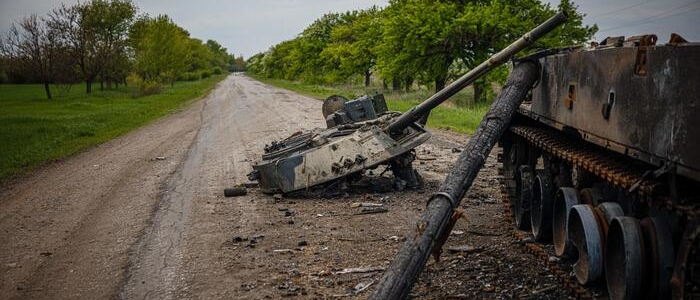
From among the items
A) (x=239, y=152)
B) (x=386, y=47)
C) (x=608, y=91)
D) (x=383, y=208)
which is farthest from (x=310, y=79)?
(x=608, y=91)

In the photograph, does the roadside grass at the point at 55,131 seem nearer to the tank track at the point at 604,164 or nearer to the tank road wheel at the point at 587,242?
the tank track at the point at 604,164

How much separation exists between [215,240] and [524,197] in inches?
147

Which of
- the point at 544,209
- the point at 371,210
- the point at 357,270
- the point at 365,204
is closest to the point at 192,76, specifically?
the point at 365,204

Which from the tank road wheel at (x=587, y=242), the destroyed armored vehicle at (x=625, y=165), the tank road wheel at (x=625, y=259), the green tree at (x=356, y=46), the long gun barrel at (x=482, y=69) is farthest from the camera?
the green tree at (x=356, y=46)

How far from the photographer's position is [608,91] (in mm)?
5312

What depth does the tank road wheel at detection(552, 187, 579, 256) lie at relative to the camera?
261 inches

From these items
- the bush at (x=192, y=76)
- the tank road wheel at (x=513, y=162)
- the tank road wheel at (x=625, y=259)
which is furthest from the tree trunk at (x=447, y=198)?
the bush at (x=192, y=76)

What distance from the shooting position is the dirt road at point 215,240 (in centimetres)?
656

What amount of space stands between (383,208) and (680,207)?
6.01 m

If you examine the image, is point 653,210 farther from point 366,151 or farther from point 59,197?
point 59,197

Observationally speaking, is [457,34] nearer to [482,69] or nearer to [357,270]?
[482,69]

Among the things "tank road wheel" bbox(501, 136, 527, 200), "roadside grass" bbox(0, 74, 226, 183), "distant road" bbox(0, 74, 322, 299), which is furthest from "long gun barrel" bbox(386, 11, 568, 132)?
"roadside grass" bbox(0, 74, 226, 183)

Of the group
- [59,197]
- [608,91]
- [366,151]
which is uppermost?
[608,91]

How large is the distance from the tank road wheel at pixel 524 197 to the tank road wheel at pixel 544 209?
210 mm
